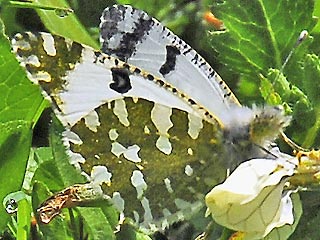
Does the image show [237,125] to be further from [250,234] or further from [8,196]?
[8,196]

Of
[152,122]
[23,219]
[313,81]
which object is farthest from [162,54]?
[23,219]

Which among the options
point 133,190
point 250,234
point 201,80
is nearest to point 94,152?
point 133,190

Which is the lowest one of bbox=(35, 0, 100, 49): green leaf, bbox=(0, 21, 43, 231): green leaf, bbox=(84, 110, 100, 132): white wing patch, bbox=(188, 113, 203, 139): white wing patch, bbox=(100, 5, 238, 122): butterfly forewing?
bbox=(0, 21, 43, 231): green leaf

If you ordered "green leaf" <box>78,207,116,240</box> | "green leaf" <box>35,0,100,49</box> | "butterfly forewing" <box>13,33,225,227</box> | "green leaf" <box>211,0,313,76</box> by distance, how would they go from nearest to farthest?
"butterfly forewing" <box>13,33,225,227</box> < "green leaf" <box>78,207,116,240</box> < "green leaf" <box>211,0,313,76</box> < "green leaf" <box>35,0,100,49</box>

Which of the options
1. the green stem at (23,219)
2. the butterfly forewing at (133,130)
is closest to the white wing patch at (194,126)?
the butterfly forewing at (133,130)

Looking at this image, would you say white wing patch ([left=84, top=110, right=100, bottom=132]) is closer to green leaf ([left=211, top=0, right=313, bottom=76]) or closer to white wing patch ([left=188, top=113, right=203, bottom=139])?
white wing patch ([left=188, top=113, right=203, bottom=139])

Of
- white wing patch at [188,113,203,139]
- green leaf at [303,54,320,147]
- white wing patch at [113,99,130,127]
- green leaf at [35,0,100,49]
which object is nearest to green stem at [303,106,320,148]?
green leaf at [303,54,320,147]

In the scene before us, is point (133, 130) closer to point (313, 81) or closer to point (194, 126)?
point (194, 126)
